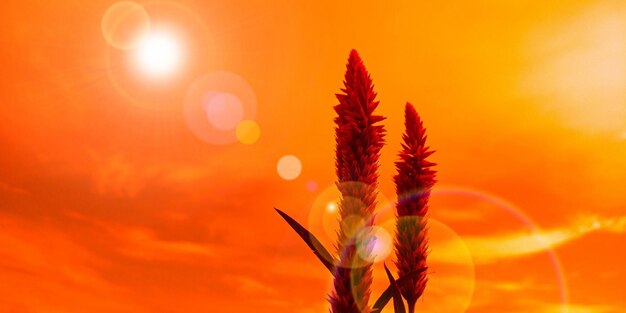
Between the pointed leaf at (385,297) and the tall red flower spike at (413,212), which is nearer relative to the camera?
the pointed leaf at (385,297)

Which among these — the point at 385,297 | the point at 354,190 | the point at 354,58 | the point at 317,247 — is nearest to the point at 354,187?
the point at 354,190

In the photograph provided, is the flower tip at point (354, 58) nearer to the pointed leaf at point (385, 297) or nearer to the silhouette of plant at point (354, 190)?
the silhouette of plant at point (354, 190)

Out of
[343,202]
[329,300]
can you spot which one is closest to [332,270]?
[329,300]

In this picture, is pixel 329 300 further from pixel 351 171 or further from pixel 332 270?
pixel 351 171

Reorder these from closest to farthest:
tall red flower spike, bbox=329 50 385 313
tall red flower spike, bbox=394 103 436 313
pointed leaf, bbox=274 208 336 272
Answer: tall red flower spike, bbox=329 50 385 313
pointed leaf, bbox=274 208 336 272
tall red flower spike, bbox=394 103 436 313

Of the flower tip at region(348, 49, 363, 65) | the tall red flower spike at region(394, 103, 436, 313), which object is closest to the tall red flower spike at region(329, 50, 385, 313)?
the flower tip at region(348, 49, 363, 65)

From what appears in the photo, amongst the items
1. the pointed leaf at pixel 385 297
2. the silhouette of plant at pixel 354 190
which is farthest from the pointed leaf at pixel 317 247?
the pointed leaf at pixel 385 297

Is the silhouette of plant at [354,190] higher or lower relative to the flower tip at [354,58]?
lower

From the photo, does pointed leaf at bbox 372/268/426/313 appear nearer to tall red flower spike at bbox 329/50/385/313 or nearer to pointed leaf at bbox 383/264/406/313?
pointed leaf at bbox 383/264/406/313
